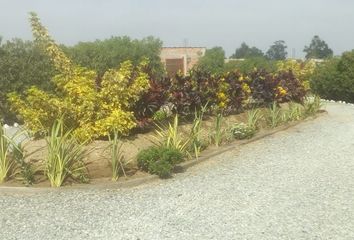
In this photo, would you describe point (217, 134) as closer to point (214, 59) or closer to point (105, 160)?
point (105, 160)

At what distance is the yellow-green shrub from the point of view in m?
7.44

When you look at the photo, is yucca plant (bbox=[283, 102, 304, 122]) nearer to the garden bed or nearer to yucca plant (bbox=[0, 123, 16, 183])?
the garden bed

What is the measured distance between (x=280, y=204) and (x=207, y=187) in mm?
1053

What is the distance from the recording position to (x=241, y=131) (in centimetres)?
966

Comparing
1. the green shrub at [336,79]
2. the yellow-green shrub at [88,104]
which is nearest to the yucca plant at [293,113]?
the yellow-green shrub at [88,104]

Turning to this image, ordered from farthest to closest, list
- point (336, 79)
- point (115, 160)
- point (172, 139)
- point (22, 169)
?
1. point (336, 79)
2. point (172, 139)
3. point (115, 160)
4. point (22, 169)

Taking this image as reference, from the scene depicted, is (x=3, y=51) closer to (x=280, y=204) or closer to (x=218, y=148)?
(x=218, y=148)

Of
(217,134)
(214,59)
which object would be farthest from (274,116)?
(214,59)

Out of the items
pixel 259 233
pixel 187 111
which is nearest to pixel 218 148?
pixel 187 111

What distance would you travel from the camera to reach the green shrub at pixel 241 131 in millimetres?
9641

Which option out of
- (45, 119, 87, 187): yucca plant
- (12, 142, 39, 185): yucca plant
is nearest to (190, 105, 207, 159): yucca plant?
(45, 119, 87, 187): yucca plant

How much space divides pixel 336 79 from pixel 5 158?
15396 mm

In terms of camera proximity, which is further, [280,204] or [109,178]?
[109,178]

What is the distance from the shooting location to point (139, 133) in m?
8.23
